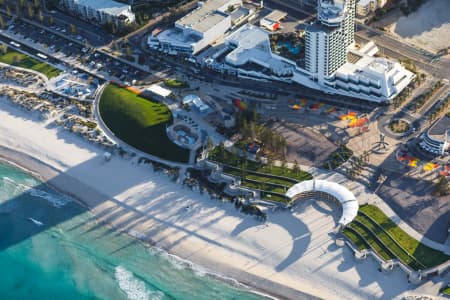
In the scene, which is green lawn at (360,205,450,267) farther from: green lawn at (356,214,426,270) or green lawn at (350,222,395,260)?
green lawn at (350,222,395,260)

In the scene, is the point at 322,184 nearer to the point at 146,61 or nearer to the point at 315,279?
the point at 315,279

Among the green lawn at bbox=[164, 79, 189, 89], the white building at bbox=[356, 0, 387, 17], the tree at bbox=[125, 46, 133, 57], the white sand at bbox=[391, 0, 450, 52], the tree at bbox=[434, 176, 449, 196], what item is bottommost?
the tree at bbox=[434, 176, 449, 196]

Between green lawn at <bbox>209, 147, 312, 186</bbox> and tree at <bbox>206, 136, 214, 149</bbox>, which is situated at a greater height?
tree at <bbox>206, 136, 214, 149</bbox>

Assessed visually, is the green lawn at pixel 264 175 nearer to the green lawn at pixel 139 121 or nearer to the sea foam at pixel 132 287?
the green lawn at pixel 139 121

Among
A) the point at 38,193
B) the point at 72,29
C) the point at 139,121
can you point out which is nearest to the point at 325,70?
the point at 139,121

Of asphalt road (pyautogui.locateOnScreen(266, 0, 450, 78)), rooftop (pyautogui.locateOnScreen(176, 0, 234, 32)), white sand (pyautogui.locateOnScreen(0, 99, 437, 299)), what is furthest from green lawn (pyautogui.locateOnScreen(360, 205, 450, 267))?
rooftop (pyautogui.locateOnScreen(176, 0, 234, 32))

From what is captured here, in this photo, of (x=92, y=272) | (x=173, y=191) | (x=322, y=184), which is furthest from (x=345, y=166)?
(x=92, y=272)
